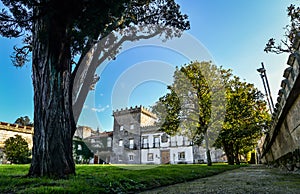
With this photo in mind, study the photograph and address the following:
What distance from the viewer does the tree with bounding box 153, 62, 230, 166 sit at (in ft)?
39.6

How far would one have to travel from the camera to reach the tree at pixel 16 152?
52.7 feet

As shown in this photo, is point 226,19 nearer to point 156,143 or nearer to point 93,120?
point 93,120

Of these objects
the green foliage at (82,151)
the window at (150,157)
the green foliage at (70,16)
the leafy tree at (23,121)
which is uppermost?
the leafy tree at (23,121)

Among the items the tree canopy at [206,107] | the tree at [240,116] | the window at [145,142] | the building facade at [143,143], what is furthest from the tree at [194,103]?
the window at [145,142]

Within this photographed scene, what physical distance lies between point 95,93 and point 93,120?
48.5 inches

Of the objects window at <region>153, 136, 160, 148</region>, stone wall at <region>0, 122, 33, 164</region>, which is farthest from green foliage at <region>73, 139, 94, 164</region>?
window at <region>153, 136, 160, 148</region>

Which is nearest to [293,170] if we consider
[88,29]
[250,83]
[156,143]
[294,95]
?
[294,95]

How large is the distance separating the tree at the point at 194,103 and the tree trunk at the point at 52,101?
28.2 ft

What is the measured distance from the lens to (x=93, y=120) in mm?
9023

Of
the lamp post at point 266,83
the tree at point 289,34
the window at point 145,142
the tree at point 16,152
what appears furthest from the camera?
the window at point 145,142

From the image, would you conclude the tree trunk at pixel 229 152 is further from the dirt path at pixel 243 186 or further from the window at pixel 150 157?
the window at pixel 150 157

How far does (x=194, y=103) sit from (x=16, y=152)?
1446 centimetres

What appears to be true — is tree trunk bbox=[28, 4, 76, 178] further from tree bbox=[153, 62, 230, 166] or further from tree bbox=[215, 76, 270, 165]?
tree bbox=[215, 76, 270, 165]

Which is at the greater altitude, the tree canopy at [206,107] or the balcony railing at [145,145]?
the tree canopy at [206,107]
